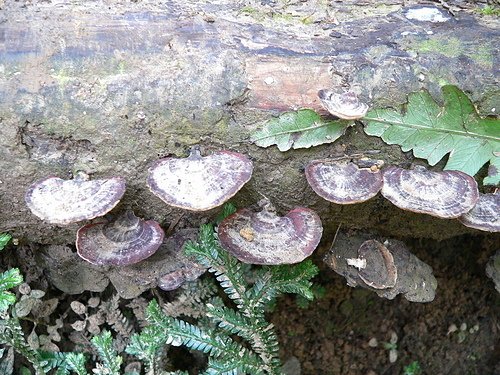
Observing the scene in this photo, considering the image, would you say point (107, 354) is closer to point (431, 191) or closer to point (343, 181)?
point (343, 181)

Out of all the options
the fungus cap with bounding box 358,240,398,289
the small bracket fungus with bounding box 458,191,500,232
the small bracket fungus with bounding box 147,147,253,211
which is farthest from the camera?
the fungus cap with bounding box 358,240,398,289

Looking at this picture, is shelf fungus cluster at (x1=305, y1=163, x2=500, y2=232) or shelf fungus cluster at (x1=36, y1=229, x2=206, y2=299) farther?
shelf fungus cluster at (x1=36, y1=229, x2=206, y2=299)

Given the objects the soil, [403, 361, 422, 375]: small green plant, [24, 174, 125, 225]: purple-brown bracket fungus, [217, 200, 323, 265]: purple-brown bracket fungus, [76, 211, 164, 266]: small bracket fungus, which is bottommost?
[403, 361, 422, 375]: small green plant

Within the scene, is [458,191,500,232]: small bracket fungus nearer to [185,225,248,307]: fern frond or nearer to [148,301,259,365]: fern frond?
[185,225,248,307]: fern frond

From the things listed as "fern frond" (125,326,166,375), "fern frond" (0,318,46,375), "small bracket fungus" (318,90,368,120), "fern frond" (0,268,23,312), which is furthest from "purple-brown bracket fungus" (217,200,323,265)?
"fern frond" (0,318,46,375)

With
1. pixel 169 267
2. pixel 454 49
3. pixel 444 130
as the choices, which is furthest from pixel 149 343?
pixel 454 49

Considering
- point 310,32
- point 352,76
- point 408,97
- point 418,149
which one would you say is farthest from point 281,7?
point 418,149
